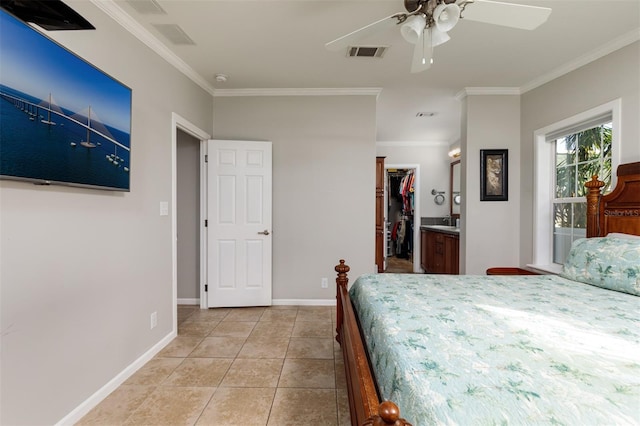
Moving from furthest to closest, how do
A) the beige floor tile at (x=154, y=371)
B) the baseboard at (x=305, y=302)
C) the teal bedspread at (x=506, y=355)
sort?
the baseboard at (x=305, y=302) < the beige floor tile at (x=154, y=371) < the teal bedspread at (x=506, y=355)

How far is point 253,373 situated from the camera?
2.12 metres

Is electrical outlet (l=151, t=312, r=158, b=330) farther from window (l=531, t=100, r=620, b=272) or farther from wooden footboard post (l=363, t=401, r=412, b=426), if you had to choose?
window (l=531, t=100, r=620, b=272)

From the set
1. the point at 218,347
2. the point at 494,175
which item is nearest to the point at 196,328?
the point at 218,347

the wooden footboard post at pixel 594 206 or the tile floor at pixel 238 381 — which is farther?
the wooden footboard post at pixel 594 206

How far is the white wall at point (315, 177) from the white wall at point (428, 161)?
244 centimetres

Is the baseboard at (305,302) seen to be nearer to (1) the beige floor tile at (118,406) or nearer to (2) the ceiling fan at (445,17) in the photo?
(1) the beige floor tile at (118,406)

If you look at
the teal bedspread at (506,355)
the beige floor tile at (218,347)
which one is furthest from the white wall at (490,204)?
the beige floor tile at (218,347)

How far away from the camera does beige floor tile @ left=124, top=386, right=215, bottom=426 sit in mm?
1655

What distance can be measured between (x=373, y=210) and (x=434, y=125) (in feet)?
7.24

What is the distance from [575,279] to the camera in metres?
2.05

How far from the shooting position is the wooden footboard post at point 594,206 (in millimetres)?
2443

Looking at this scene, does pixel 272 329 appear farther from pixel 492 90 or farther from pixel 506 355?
pixel 492 90

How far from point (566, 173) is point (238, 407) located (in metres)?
3.72

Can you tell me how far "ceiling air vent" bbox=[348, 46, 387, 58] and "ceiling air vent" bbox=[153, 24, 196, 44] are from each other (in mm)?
1410
